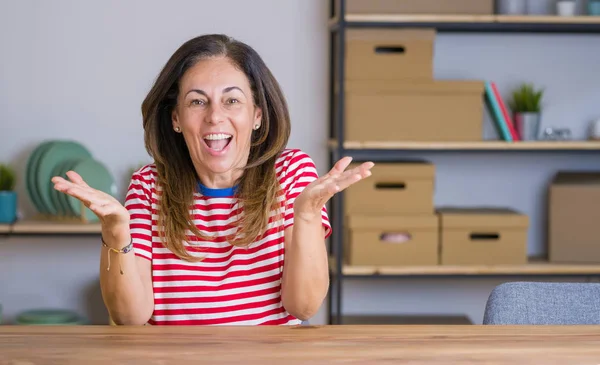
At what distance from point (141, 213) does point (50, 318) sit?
1.74 meters

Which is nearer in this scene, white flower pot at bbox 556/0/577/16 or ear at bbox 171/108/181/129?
ear at bbox 171/108/181/129

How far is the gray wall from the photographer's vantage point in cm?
345

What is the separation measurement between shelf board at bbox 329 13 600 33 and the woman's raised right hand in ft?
5.90

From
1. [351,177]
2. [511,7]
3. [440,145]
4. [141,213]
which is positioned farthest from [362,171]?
[511,7]

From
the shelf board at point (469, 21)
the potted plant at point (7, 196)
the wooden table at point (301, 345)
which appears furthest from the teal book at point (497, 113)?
the wooden table at point (301, 345)

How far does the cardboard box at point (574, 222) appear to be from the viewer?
3252 mm

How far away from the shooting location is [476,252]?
324 cm

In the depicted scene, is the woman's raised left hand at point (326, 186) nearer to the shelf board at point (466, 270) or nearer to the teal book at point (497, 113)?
the shelf board at point (466, 270)

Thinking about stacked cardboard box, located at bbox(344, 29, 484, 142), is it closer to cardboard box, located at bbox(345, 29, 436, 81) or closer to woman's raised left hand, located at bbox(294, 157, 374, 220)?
cardboard box, located at bbox(345, 29, 436, 81)

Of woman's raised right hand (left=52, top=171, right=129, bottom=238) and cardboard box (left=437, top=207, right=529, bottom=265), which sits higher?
woman's raised right hand (left=52, top=171, right=129, bottom=238)

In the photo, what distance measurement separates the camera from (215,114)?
1.73m

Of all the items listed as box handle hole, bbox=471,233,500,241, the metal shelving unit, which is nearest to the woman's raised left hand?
the metal shelving unit

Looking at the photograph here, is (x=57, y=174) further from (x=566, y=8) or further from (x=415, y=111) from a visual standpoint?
(x=566, y=8)

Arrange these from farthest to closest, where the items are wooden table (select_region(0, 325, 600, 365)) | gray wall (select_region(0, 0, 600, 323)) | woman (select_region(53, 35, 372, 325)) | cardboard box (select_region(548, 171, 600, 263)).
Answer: gray wall (select_region(0, 0, 600, 323)) < cardboard box (select_region(548, 171, 600, 263)) < woman (select_region(53, 35, 372, 325)) < wooden table (select_region(0, 325, 600, 365))
